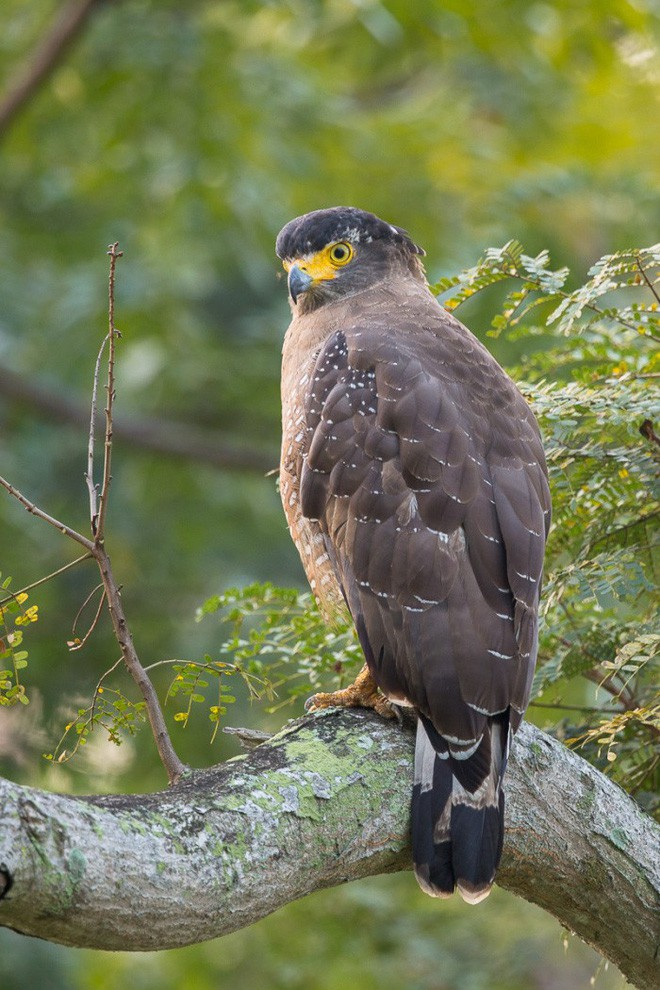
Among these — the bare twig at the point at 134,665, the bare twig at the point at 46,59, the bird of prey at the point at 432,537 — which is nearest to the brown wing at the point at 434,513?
the bird of prey at the point at 432,537

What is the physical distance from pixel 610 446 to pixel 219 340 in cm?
642

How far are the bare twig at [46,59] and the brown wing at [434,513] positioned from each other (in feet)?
14.6

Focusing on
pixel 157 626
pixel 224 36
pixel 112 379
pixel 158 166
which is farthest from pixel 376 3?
pixel 112 379

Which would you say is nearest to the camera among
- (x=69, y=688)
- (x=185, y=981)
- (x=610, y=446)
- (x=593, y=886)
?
(x=593, y=886)

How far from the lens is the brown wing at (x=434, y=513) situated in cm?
283

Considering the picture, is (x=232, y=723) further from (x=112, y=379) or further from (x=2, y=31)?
(x=112, y=379)

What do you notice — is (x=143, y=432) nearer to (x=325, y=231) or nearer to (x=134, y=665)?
(x=325, y=231)

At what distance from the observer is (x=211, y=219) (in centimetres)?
791

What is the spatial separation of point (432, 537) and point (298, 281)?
1291 millimetres

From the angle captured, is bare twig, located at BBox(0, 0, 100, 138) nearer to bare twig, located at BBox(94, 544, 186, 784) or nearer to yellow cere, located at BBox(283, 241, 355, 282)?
yellow cere, located at BBox(283, 241, 355, 282)

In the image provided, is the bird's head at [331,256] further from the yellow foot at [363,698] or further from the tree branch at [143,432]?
the tree branch at [143,432]

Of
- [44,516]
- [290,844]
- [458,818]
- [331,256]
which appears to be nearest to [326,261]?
[331,256]

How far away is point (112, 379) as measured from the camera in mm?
2602

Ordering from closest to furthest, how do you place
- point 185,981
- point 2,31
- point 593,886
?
point 593,886 < point 185,981 < point 2,31
